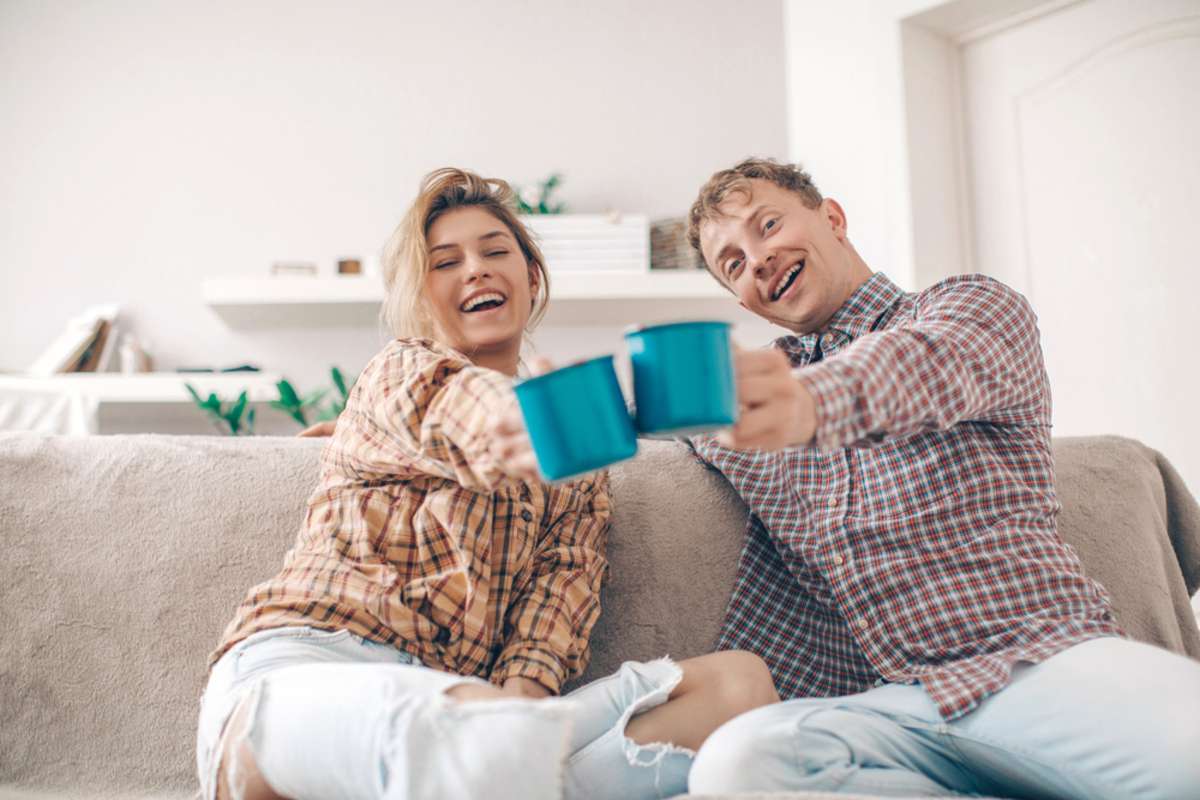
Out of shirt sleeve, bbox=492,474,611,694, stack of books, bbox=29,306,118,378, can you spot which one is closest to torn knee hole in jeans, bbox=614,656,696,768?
shirt sleeve, bbox=492,474,611,694

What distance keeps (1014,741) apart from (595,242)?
2187 millimetres

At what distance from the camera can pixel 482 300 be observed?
4.12 feet

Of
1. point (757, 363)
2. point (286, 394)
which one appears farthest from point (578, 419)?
point (286, 394)

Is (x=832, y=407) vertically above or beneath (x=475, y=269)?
beneath

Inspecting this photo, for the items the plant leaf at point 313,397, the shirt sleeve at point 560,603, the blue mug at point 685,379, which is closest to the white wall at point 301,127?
the plant leaf at point 313,397

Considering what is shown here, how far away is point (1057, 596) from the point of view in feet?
3.31

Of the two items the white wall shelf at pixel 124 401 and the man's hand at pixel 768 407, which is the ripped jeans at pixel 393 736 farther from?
the white wall shelf at pixel 124 401

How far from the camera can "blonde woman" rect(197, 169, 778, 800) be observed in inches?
25.6

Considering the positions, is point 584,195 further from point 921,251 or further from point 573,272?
point 921,251

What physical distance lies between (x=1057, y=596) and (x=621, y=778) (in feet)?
1.68

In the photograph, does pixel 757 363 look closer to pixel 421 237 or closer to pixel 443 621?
pixel 443 621

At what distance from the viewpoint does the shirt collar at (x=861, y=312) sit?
3.97 feet

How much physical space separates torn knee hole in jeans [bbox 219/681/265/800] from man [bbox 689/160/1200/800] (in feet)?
1.29

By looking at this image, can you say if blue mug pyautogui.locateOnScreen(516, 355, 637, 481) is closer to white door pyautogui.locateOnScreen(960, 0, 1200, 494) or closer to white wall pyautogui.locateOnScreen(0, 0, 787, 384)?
white door pyautogui.locateOnScreen(960, 0, 1200, 494)
